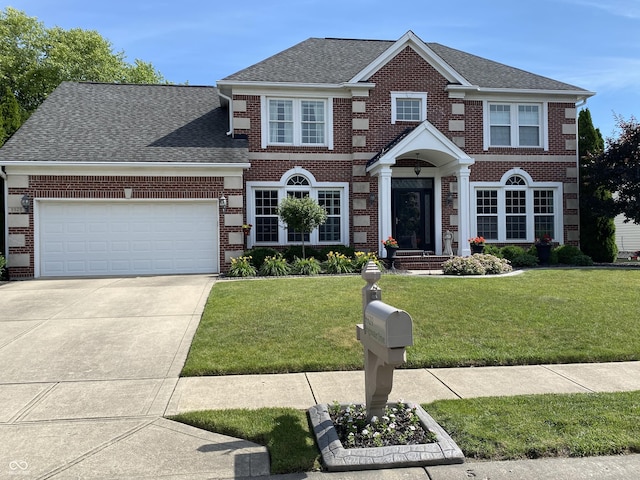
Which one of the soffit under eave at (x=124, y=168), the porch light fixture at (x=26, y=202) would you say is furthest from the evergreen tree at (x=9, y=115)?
the porch light fixture at (x=26, y=202)

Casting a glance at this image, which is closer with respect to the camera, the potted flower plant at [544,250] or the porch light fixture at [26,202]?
the porch light fixture at [26,202]

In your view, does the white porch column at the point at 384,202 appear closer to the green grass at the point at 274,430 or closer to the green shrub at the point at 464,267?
the green shrub at the point at 464,267

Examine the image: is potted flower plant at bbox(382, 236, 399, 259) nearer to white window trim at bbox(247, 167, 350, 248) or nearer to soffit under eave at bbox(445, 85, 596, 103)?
white window trim at bbox(247, 167, 350, 248)

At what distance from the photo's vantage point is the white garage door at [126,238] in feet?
50.5

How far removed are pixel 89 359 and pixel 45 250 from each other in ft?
33.2

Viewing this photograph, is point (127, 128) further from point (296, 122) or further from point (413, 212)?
point (413, 212)

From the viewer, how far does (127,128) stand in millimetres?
17156

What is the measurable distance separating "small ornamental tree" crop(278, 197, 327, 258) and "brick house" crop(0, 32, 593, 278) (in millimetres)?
1775

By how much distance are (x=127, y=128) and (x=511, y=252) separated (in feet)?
44.9

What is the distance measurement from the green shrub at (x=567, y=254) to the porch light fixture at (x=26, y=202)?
17052 mm

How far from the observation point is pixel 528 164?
18.6 metres

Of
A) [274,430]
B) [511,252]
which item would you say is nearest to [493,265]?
[511,252]

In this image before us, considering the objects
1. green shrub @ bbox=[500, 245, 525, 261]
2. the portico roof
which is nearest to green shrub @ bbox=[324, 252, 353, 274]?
the portico roof

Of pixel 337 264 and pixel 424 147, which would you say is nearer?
pixel 337 264
